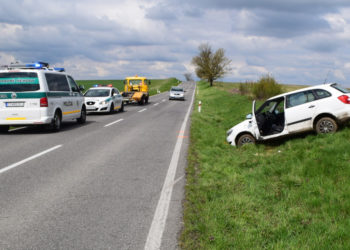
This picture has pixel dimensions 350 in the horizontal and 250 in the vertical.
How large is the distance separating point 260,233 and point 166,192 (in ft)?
6.30

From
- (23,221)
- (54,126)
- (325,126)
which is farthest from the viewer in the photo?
(54,126)

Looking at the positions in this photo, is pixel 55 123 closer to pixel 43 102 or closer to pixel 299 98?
pixel 43 102

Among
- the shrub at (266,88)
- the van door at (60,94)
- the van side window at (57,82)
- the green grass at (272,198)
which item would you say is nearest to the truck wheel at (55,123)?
the van door at (60,94)

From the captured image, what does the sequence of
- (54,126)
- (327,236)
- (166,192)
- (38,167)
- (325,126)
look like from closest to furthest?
(327,236), (166,192), (38,167), (325,126), (54,126)

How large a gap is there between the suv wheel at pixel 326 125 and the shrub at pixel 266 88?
15.2 metres

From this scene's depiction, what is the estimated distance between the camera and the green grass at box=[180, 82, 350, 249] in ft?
12.0

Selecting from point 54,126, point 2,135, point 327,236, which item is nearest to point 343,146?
point 327,236

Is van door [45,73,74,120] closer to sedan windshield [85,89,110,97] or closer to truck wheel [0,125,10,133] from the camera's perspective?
truck wheel [0,125,10,133]

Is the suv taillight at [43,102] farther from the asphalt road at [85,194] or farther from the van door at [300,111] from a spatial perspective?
the van door at [300,111]

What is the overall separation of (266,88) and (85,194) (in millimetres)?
20477

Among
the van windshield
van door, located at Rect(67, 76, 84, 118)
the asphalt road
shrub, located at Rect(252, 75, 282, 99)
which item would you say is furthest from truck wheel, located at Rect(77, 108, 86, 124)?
shrub, located at Rect(252, 75, 282, 99)

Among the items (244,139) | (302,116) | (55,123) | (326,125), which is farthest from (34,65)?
(326,125)

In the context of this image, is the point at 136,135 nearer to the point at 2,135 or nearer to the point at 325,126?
the point at 2,135

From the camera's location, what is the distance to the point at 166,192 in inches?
211
